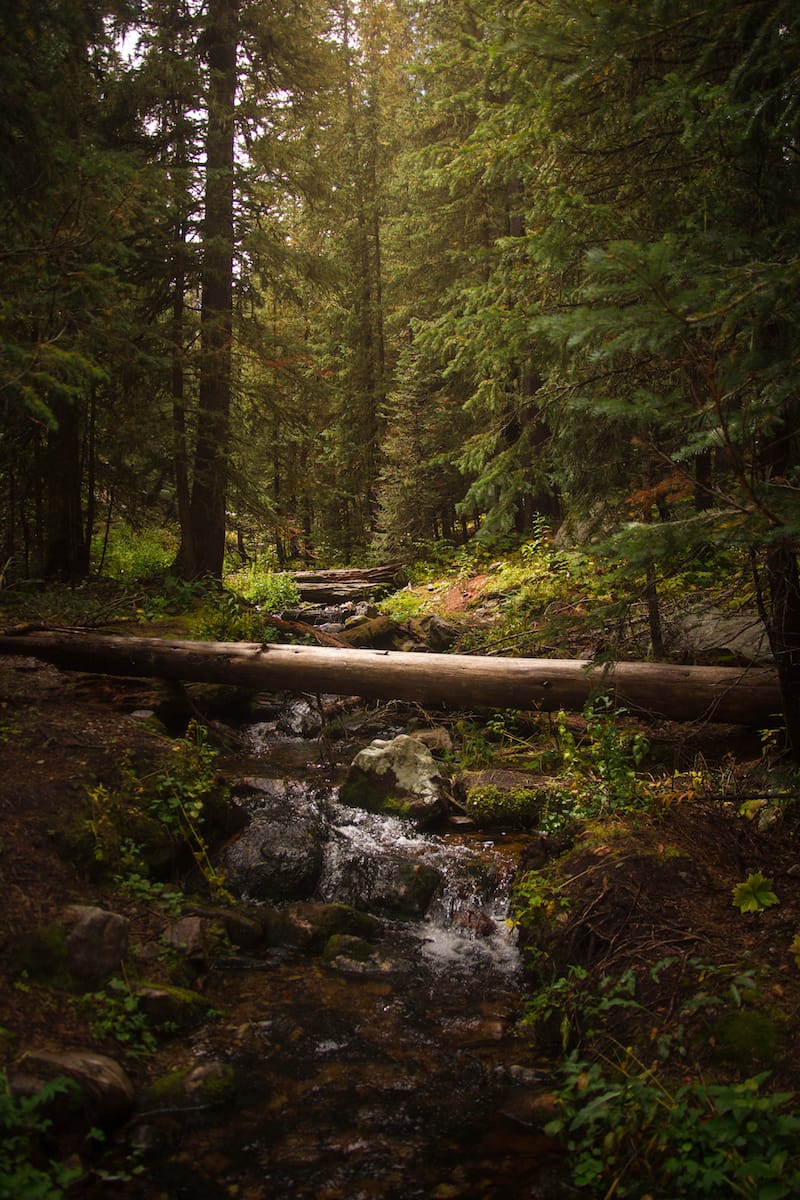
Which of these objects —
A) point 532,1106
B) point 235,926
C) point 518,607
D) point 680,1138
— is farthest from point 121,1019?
point 518,607

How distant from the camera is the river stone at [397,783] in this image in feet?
25.4

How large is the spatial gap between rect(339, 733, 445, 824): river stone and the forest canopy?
3235 millimetres

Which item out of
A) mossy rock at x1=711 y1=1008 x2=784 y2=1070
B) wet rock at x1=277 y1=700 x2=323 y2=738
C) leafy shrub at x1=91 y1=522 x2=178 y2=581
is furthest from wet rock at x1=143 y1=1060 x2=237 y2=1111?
leafy shrub at x1=91 y1=522 x2=178 y2=581

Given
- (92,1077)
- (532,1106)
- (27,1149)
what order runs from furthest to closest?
(532,1106), (92,1077), (27,1149)

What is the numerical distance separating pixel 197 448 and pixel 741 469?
11.8 meters

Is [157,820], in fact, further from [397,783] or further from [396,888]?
[397,783]

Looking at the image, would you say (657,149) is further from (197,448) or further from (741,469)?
(197,448)

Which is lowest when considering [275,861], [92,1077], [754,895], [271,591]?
[275,861]

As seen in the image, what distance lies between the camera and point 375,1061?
4.26 m

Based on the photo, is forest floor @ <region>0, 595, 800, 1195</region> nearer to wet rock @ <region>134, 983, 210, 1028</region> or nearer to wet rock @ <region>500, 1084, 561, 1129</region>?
wet rock @ <region>134, 983, 210, 1028</region>

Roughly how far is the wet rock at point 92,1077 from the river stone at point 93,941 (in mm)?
629

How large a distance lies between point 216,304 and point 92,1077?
1295 centimetres

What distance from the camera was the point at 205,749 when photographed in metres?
7.39

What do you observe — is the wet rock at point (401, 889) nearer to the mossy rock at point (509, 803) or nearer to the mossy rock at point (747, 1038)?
the mossy rock at point (509, 803)
